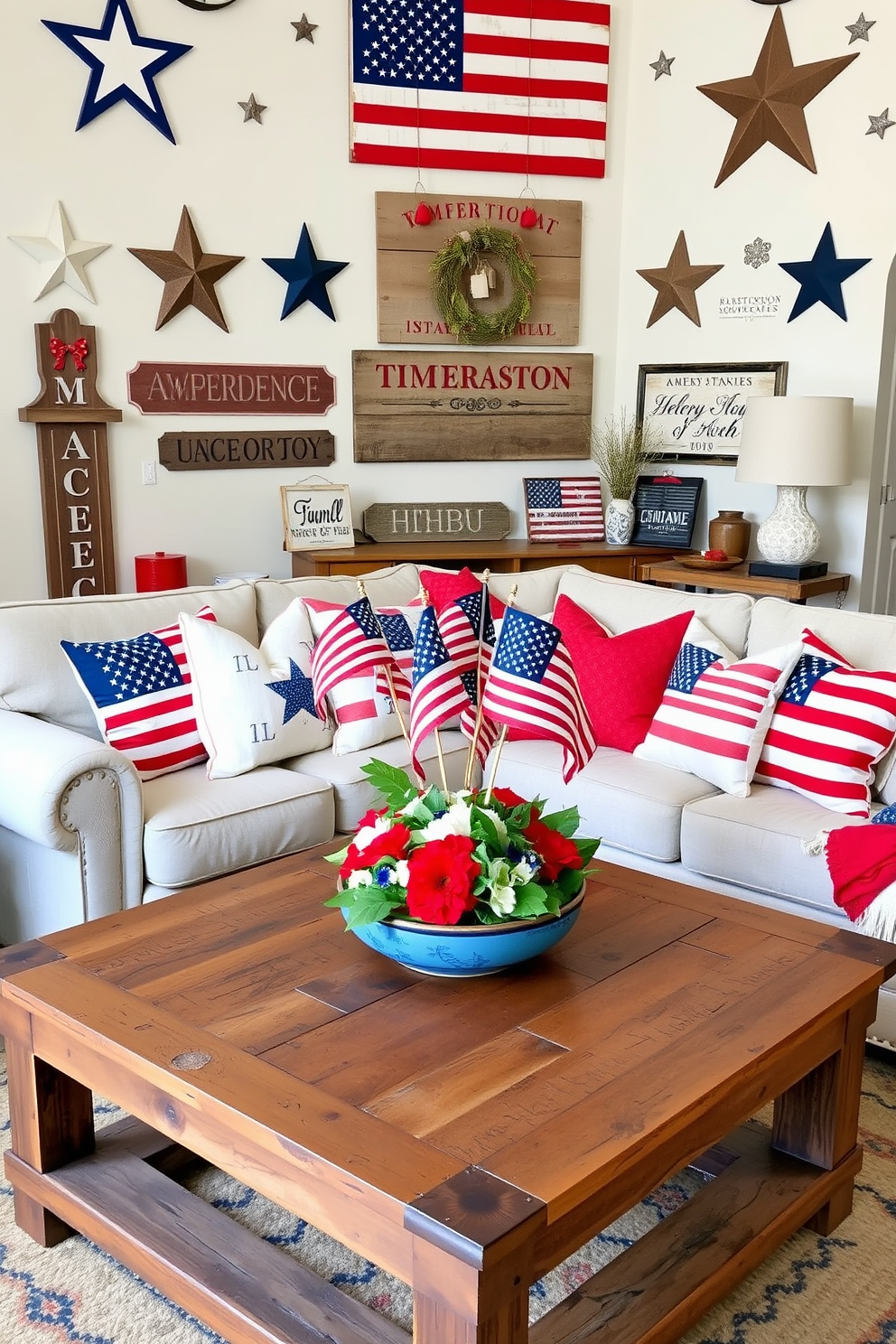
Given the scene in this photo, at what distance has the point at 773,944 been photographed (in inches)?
83.1

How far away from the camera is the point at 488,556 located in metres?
4.86

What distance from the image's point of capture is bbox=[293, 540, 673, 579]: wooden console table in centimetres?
475

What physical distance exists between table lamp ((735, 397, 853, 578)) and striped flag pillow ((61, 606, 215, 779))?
232cm

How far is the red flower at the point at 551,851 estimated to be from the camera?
196cm

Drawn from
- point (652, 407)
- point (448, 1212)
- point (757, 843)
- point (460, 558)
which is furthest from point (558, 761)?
point (652, 407)

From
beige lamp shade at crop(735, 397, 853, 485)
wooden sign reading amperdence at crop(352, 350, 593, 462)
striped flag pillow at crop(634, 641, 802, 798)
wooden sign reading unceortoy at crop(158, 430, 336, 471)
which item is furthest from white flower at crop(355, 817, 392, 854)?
wooden sign reading amperdence at crop(352, 350, 593, 462)

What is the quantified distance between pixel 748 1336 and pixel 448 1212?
0.82 metres

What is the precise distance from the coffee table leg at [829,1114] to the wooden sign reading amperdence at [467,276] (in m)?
3.75

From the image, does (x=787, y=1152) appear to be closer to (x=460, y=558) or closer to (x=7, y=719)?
(x=7, y=719)

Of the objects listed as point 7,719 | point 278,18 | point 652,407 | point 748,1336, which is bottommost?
point 748,1336

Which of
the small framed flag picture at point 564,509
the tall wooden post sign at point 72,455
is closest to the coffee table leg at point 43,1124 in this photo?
the tall wooden post sign at point 72,455

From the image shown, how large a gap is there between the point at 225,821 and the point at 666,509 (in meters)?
2.94

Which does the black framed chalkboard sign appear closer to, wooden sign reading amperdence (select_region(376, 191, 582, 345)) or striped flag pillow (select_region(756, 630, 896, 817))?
wooden sign reading amperdence (select_region(376, 191, 582, 345))

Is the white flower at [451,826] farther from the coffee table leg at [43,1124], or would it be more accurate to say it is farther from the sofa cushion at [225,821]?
the sofa cushion at [225,821]
